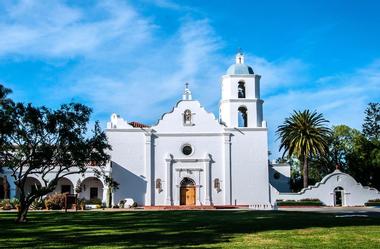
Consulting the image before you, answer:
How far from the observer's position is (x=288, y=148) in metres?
58.3

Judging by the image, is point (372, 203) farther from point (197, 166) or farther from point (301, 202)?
point (197, 166)

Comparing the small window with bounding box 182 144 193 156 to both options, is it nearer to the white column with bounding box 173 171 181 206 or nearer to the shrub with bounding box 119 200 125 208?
the white column with bounding box 173 171 181 206

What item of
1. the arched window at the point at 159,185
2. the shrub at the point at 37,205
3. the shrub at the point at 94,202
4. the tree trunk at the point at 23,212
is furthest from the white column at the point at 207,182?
the tree trunk at the point at 23,212

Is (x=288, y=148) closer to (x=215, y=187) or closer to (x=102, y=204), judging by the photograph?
(x=215, y=187)

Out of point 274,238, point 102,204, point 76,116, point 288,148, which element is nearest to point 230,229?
point 274,238

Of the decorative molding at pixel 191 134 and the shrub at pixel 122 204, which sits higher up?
the decorative molding at pixel 191 134

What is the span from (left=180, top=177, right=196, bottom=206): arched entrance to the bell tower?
6.97 metres

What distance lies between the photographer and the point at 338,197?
54.1 meters

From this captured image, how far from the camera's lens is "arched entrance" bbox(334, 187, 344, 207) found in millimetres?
53656

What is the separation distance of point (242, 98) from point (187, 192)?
10.9 metres

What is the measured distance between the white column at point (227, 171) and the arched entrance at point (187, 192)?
10.4 feet

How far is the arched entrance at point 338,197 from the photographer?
176ft

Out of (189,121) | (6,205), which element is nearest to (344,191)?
(189,121)

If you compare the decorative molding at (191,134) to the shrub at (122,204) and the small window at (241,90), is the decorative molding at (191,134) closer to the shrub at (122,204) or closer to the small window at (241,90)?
the small window at (241,90)
